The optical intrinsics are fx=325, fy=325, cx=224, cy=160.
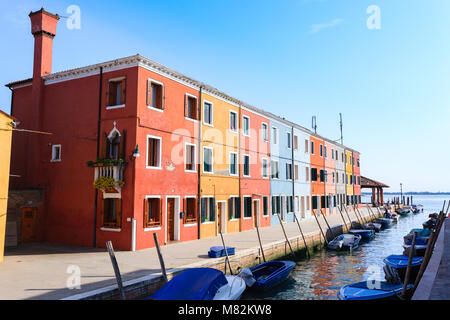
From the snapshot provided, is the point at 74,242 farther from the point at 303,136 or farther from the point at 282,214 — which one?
the point at 303,136

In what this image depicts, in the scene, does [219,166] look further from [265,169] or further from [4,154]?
[4,154]

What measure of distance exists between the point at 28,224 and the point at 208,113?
39.2 feet

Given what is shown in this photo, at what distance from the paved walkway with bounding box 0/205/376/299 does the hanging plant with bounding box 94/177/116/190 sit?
2.99 meters

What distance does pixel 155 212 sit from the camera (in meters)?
16.8

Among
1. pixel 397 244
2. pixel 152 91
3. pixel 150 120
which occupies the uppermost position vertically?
pixel 152 91

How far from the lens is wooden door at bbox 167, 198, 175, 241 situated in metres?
17.8

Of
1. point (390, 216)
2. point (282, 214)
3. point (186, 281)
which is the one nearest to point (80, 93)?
point (186, 281)

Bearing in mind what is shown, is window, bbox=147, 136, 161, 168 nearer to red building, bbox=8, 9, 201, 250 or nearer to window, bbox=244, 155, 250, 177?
red building, bbox=8, 9, 201, 250

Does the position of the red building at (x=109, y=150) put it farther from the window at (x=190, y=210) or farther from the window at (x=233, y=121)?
the window at (x=233, y=121)

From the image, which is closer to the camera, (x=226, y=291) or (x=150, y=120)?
(x=226, y=291)

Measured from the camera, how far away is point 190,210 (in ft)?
62.6

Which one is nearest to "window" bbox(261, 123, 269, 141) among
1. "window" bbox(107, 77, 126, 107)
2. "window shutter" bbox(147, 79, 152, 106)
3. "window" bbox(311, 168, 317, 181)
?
"window" bbox(311, 168, 317, 181)
